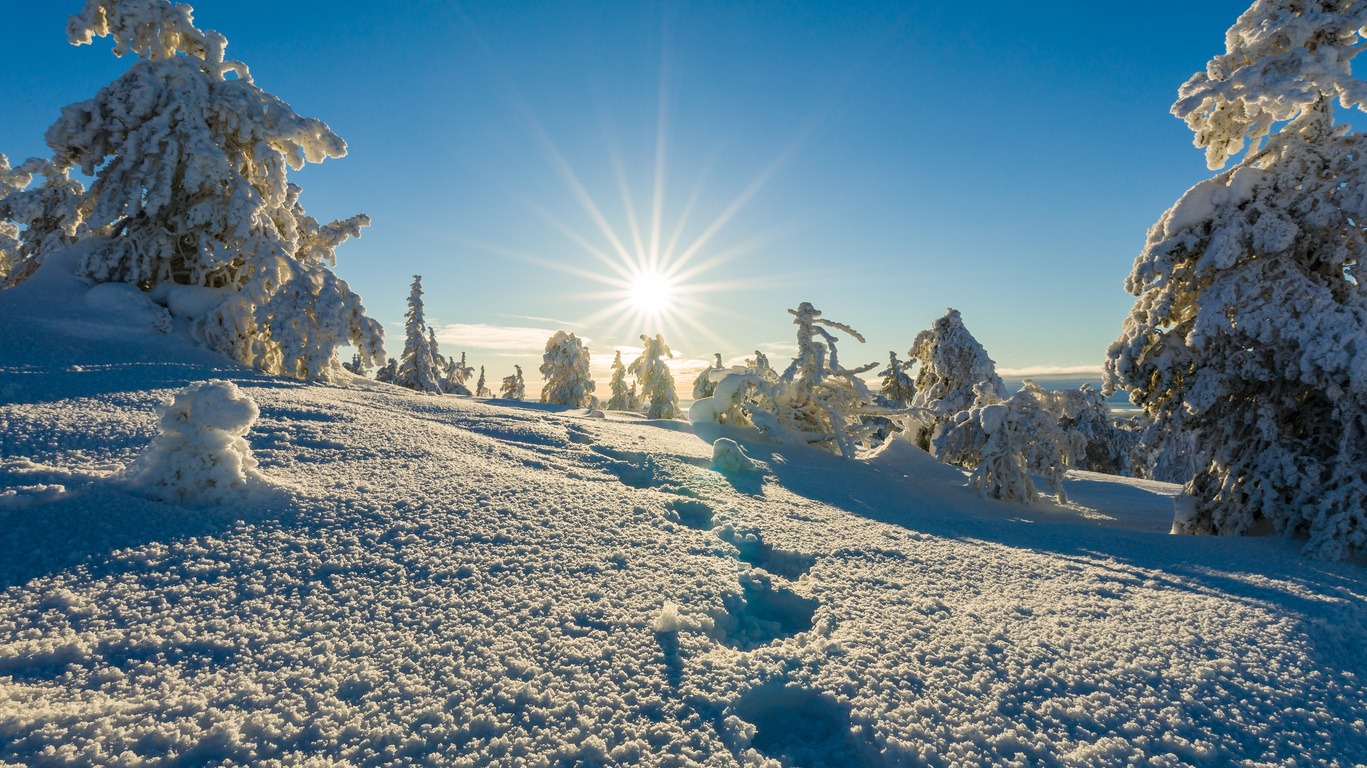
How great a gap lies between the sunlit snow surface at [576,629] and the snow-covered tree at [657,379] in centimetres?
2674

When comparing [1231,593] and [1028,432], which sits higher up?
[1028,432]

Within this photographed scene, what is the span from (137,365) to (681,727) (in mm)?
8214

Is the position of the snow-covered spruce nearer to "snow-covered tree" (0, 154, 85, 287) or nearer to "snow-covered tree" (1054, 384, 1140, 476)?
"snow-covered tree" (0, 154, 85, 287)

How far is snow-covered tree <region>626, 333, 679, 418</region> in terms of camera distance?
31.9 meters

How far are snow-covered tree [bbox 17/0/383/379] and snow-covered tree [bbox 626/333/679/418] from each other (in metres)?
22.4

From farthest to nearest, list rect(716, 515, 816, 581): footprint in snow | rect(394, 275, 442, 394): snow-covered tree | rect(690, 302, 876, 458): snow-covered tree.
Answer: rect(394, 275, 442, 394): snow-covered tree, rect(690, 302, 876, 458): snow-covered tree, rect(716, 515, 816, 581): footprint in snow

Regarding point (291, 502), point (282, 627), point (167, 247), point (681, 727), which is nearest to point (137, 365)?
point (167, 247)

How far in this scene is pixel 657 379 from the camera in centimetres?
3216

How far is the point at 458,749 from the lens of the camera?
197 centimetres

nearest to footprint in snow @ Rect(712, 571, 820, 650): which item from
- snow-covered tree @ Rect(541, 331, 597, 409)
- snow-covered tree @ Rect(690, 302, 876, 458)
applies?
snow-covered tree @ Rect(690, 302, 876, 458)

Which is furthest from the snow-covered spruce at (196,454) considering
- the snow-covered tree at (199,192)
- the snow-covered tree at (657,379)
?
the snow-covered tree at (657,379)

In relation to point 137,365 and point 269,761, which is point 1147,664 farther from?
point 137,365

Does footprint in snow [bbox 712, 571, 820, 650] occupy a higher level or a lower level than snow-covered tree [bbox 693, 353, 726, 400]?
lower

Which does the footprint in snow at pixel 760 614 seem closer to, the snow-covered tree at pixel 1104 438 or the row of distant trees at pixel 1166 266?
the row of distant trees at pixel 1166 266
